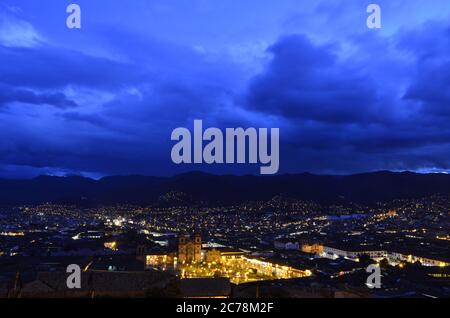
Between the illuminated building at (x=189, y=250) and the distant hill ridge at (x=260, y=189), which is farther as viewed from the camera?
the distant hill ridge at (x=260, y=189)

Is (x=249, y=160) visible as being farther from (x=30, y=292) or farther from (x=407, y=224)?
(x=407, y=224)

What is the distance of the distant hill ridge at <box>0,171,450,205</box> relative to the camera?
104 m

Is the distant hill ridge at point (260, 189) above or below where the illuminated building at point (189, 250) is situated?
above

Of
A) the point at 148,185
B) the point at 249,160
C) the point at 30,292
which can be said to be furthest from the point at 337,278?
the point at 148,185

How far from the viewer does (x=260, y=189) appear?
110 m

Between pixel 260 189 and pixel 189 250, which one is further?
pixel 260 189

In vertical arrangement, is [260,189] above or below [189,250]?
above

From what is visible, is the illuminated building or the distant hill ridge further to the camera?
the distant hill ridge

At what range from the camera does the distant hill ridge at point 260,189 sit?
4114 inches

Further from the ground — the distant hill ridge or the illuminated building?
the distant hill ridge

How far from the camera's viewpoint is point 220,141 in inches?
257
